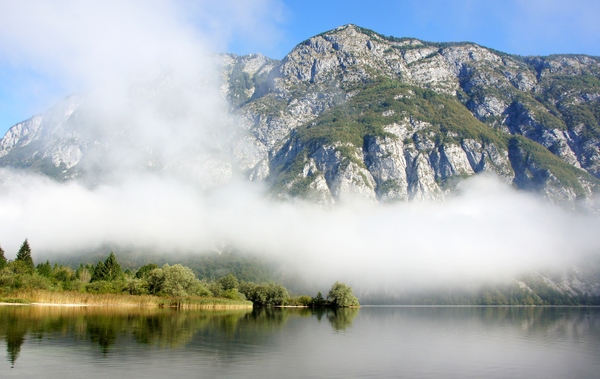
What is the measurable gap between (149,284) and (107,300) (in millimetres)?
19986

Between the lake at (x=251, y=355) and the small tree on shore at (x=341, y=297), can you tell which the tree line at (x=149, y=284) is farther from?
the lake at (x=251, y=355)

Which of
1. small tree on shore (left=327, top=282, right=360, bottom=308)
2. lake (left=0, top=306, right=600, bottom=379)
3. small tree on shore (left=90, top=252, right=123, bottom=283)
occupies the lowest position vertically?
small tree on shore (left=327, top=282, right=360, bottom=308)

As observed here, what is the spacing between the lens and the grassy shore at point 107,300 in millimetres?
83000

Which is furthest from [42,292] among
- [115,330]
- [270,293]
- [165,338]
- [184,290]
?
[270,293]

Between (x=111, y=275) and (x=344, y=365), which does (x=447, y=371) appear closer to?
(x=344, y=365)

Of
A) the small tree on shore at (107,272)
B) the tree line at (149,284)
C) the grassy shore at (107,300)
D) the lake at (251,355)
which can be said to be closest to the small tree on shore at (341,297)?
the tree line at (149,284)

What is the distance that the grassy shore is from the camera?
8300 centimetres

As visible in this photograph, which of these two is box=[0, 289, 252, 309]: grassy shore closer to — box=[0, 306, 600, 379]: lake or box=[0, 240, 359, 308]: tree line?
box=[0, 240, 359, 308]: tree line

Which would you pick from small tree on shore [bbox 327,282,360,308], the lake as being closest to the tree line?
small tree on shore [bbox 327,282,360,308]

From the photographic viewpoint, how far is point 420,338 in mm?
54406

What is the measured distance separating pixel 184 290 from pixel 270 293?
62833 mm

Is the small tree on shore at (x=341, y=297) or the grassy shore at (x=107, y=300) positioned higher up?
the grassy shore at (x=107, y=300)

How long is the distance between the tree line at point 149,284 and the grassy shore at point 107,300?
151 inches

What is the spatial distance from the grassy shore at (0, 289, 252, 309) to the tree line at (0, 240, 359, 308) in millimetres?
3840
